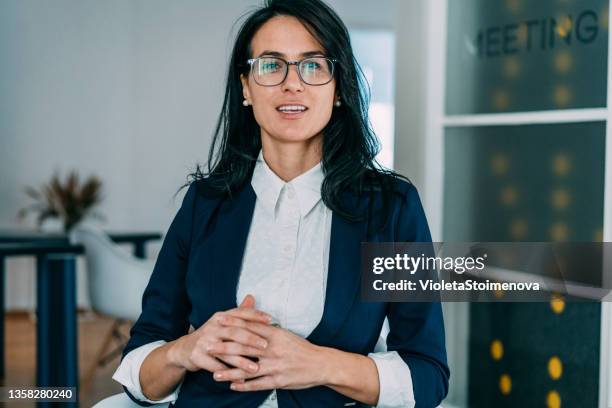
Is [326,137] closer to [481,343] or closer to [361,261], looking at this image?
[361,261]

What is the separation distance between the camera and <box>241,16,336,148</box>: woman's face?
133cm

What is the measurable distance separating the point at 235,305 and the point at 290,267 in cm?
12

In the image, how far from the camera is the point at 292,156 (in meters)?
1.45

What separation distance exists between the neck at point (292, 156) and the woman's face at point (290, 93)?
6cm

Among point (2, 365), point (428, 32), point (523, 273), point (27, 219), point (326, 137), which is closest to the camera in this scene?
point (326, 137)

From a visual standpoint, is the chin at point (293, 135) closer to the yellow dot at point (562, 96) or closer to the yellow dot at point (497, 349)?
the yellow dot at point (562, 96)

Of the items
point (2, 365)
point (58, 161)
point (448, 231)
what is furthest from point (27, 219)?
point (448, 231)

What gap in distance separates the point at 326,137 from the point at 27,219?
5103mm

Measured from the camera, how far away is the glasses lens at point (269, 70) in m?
1.34

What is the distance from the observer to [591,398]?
167cm

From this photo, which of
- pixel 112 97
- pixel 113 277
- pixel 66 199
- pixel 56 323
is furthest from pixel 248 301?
pixel 112 97

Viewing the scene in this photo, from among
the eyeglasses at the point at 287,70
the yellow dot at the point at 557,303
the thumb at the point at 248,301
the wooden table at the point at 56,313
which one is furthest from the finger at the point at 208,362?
the wooden table at the point at 56,313

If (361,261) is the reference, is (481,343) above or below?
below

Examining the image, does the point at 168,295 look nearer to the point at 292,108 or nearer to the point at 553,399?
the point at 292,108
